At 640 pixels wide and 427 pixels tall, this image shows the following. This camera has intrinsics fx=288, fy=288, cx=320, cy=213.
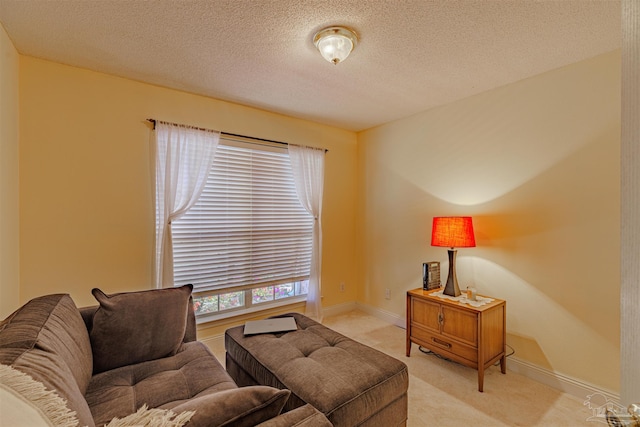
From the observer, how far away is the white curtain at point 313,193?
3391mm

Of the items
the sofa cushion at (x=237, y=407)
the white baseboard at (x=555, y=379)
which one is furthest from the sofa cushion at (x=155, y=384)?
the white baseboard at (x=555, y=379)

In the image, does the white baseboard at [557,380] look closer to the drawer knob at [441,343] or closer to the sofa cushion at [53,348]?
the drawer knob at [441,343]

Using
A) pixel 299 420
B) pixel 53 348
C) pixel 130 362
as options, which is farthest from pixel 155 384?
pixel 299 420

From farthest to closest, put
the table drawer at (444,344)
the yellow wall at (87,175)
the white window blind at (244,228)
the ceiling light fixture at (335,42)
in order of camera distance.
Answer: the white window blind at (244,228) < the table drawer at (444,344) < the yellow wall at (87,175) < the ceiling light fixture at (335,42)

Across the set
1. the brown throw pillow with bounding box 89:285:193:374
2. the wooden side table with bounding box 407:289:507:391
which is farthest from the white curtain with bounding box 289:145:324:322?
the brown throw pillow with bounding box 89:285:193:374

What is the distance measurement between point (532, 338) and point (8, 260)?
3852 millimetres

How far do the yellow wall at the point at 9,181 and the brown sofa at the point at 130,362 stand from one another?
69 centimetres

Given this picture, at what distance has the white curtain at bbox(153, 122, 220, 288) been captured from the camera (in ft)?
8.33

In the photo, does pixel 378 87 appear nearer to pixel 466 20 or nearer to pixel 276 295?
pixel 466 20

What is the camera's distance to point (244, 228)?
10.0 ft

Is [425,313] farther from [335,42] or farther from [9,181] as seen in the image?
[9,181]

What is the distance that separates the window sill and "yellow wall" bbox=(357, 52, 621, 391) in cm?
137

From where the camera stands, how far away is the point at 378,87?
2582mm

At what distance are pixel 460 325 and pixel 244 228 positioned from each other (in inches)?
86.2
